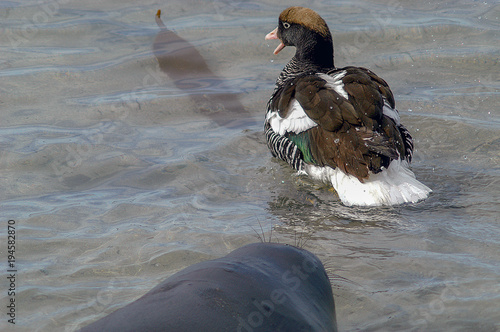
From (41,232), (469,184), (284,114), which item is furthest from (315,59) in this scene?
(41,232)

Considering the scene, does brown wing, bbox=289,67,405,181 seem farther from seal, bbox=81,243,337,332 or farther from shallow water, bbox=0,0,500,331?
seal, bbox=81,243,337,332

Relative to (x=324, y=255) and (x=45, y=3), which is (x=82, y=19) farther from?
(x=324, y=255)

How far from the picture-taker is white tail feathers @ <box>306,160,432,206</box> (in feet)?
16.4

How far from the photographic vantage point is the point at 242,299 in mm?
2459

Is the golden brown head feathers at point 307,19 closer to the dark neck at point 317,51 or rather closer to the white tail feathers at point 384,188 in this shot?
the dark neck at point 317,51

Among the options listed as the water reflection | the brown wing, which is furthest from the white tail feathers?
the water reflection

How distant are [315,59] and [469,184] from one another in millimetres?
2247

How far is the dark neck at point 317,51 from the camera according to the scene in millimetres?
6539

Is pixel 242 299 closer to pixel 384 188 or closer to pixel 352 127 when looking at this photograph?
pixel 384 188

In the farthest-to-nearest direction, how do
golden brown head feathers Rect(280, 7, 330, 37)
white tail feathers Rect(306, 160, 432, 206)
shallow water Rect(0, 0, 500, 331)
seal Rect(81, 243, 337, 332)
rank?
1. golden brown head feathers Rect(280, 7, 330, 37)
2. white tail feathers Rect(306, 160, 432, 206)
3. shallow water Rect(0, 0, 500, 331)
4. seal Rect(81, 243, 337, 332)

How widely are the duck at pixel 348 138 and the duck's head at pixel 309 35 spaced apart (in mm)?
697

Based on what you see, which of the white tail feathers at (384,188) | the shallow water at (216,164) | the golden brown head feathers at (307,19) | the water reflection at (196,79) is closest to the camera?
the shallow water at (216,164)

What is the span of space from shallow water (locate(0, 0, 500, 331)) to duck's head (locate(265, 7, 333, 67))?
0.94 m

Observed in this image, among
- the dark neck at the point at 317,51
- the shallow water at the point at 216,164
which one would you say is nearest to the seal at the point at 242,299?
the shallow water at the point at 216,164
